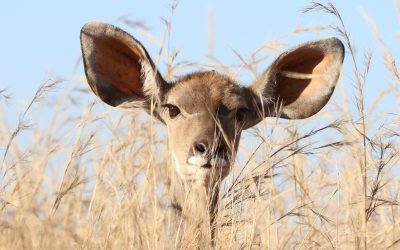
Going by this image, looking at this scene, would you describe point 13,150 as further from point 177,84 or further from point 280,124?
point 280,124

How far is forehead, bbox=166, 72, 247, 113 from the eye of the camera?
7.75 metres

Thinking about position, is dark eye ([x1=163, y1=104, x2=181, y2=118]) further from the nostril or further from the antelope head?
the nostril

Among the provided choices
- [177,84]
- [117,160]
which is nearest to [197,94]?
[177,84]

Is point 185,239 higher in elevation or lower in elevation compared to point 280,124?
lower

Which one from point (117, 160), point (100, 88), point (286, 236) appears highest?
point (100, 88)

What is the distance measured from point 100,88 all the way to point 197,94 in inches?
29.8

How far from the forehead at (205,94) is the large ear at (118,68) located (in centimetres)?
18

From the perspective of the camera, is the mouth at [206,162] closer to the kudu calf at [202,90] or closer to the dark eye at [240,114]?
the kudu calf at [202,90]

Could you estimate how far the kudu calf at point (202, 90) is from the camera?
24.4 feet

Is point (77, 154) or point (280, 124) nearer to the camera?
point (77, 154)

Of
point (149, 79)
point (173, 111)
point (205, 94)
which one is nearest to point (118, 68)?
point (149, 79)

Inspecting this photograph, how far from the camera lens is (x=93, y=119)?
279 inches

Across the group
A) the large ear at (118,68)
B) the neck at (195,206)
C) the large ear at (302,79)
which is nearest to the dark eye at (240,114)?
the large ear at (302,79)

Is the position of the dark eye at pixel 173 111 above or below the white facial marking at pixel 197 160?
above
